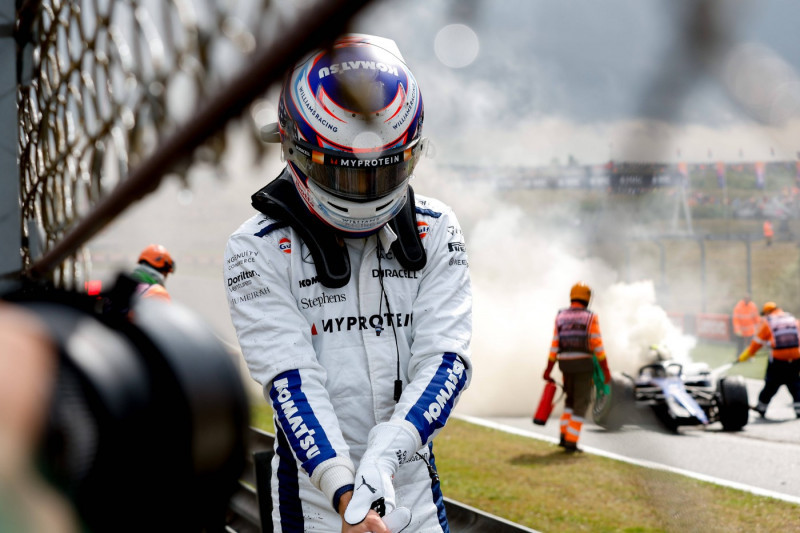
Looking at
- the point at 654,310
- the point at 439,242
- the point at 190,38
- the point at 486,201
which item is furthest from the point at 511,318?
the point at 190,38

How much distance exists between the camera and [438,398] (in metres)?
2.28

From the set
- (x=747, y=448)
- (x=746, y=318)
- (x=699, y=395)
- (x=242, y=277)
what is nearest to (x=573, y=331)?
(x=747, y=448)

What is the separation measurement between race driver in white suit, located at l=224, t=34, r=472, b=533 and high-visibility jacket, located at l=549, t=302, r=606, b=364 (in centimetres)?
841

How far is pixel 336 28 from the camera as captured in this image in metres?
0.55

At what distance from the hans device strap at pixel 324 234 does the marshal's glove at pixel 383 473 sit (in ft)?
1.47

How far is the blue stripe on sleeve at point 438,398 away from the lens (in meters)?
2.24

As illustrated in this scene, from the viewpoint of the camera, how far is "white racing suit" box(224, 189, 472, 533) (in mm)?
2268

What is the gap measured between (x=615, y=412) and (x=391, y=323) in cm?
180

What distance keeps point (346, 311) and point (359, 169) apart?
40 centimetres

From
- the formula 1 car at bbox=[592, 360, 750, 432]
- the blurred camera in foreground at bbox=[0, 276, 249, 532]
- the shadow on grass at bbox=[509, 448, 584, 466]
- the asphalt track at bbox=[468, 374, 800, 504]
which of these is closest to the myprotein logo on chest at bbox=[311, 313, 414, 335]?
the blurred camera in foreground at bbox=[0, 276, 249, 532]

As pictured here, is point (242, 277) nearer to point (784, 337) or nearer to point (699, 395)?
point (699, 395)

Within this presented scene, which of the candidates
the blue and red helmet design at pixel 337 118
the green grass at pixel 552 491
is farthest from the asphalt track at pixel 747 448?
the blue and red helmet design at pixel 337 118

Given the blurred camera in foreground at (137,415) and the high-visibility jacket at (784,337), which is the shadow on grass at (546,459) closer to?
the high-visibility jacket at (784,337)

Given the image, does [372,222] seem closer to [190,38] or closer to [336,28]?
[190,38]
